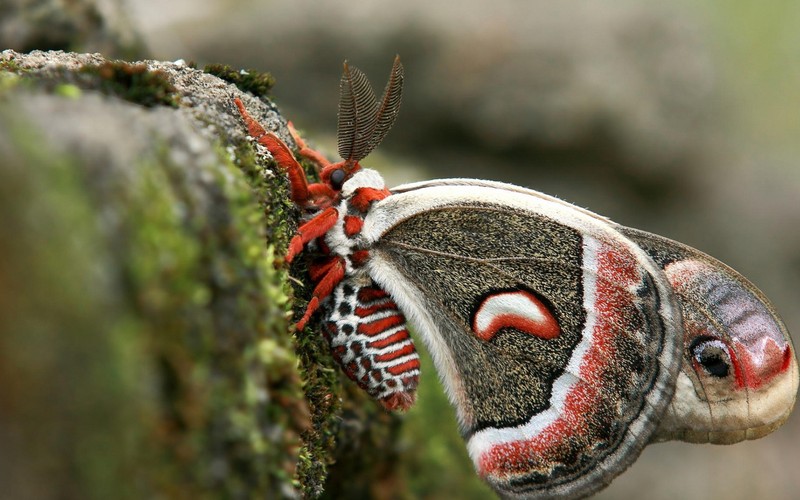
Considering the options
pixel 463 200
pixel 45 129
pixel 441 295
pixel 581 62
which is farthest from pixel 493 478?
pixel 581 62

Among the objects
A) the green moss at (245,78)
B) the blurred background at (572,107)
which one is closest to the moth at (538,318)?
the green moss at (245,78)

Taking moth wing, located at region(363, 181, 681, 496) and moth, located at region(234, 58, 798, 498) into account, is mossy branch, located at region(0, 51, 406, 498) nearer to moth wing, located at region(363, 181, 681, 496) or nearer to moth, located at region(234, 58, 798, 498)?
moth, located at region(234, 58, 798, 498)

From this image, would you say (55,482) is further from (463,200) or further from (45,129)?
(463,200)

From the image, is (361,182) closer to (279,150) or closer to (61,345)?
(279,150)

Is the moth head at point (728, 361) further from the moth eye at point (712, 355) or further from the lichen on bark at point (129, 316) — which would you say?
the lichen on bark at point (129, 316)

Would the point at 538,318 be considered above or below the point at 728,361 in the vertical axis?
above

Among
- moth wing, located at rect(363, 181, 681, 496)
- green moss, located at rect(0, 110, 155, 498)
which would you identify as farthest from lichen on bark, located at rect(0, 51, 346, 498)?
moth wing, located at rect(363, 181, 681, 496)

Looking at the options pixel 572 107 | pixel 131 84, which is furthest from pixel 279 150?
pixel 572 107
